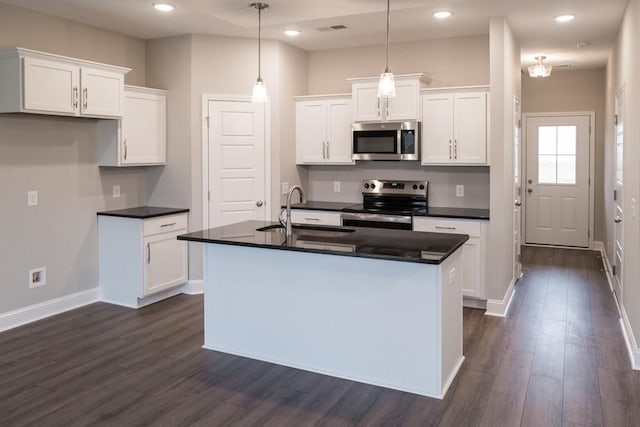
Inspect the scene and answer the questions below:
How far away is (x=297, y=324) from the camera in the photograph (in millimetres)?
3578

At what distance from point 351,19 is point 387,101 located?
0.92 meters

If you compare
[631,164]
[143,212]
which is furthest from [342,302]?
[143,212]

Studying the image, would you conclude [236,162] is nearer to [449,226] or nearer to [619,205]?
[449,226]

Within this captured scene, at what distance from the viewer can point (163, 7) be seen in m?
4.40

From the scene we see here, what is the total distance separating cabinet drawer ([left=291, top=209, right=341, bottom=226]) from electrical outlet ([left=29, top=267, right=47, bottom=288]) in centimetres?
242

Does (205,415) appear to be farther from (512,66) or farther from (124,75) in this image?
(512,66)

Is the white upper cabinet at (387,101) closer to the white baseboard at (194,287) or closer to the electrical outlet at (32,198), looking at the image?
the white baseboard at (194,287)

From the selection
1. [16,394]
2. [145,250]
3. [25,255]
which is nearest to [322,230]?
[145,250]

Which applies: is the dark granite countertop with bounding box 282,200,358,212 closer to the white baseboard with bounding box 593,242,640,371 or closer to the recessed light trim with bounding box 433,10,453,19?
the recessed light trim with bounding box 433,10,453,19

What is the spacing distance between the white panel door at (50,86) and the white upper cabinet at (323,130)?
2333 millimetres

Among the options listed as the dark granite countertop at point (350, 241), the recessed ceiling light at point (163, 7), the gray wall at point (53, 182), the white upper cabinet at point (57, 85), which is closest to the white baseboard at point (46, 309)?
the gray wall at point (53, 182)

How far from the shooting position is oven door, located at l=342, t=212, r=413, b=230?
519cm

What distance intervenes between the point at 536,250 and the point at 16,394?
7.03 m

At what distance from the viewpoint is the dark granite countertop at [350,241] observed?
308 centimetres
